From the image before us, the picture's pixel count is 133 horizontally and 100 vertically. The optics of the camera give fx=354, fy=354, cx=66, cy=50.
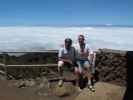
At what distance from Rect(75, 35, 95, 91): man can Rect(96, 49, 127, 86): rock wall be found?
44 centimetres

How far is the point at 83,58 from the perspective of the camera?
8.27 m

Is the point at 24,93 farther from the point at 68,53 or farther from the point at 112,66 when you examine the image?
the point at 112,66

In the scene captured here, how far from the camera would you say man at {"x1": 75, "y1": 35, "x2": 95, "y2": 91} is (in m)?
8.16

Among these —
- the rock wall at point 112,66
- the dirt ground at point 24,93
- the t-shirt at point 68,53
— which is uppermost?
the t-shirt at point 68,53

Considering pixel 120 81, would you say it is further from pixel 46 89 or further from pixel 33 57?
pixel 33 57

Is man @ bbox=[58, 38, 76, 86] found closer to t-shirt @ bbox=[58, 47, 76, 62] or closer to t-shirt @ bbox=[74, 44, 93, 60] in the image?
t-shirt @ bbox=[58, 47, 76, 62]

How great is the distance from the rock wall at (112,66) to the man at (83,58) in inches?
17.5

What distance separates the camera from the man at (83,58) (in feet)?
26.8

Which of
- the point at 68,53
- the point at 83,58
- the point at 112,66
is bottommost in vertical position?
the point at 112,66

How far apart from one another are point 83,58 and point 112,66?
0.76 meters

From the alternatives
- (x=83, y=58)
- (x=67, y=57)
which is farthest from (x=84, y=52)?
(x=67, y=57)

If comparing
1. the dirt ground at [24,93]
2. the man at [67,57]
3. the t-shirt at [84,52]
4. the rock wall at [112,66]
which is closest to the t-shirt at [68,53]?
the man at [67,57]

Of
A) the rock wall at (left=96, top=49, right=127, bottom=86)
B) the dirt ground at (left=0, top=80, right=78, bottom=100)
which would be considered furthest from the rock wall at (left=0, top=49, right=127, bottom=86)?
the dirt ground at (left=0, top=80, right=78, bottom=100)

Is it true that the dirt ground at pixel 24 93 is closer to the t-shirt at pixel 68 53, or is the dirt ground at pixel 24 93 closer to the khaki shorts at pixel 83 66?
the khaki shorts at pixel 83 66
